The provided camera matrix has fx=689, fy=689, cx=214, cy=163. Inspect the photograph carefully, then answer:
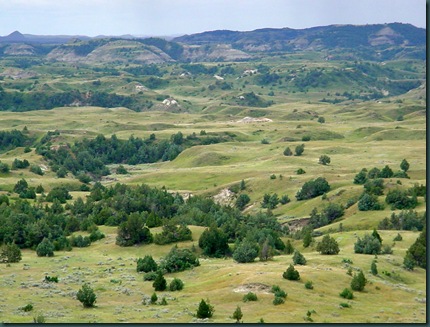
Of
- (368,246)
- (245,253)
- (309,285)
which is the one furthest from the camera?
(368,246)

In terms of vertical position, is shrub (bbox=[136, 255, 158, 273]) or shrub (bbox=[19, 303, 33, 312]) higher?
shrub (bbox=[19, 303, 33, 312])

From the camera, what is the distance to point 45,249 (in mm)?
80000

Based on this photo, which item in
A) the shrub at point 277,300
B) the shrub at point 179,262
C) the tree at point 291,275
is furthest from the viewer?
the shrub at point 179,262

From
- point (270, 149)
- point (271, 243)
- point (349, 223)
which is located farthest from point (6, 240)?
point (270, 149)

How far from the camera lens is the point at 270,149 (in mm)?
183000

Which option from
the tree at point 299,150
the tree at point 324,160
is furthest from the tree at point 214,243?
the tree at point 299,150

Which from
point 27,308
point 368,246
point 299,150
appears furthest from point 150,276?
point 299,150

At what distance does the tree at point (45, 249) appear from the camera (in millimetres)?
79438

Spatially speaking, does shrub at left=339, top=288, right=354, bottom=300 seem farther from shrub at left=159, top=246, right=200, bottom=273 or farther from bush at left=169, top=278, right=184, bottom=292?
shrub at left=159, top=246, right=200, bottom=273

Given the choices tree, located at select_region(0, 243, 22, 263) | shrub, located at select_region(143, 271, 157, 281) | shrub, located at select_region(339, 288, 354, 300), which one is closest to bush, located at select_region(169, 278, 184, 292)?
shrub, located at select_region(143, 271, 157, 281)

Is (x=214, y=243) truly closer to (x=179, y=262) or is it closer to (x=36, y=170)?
(x=179, y=262)

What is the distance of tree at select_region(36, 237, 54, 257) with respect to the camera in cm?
7944

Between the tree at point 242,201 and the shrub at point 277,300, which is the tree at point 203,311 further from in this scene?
the tree at point 242,201

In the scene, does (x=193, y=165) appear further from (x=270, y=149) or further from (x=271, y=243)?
(x=271, y=243)
